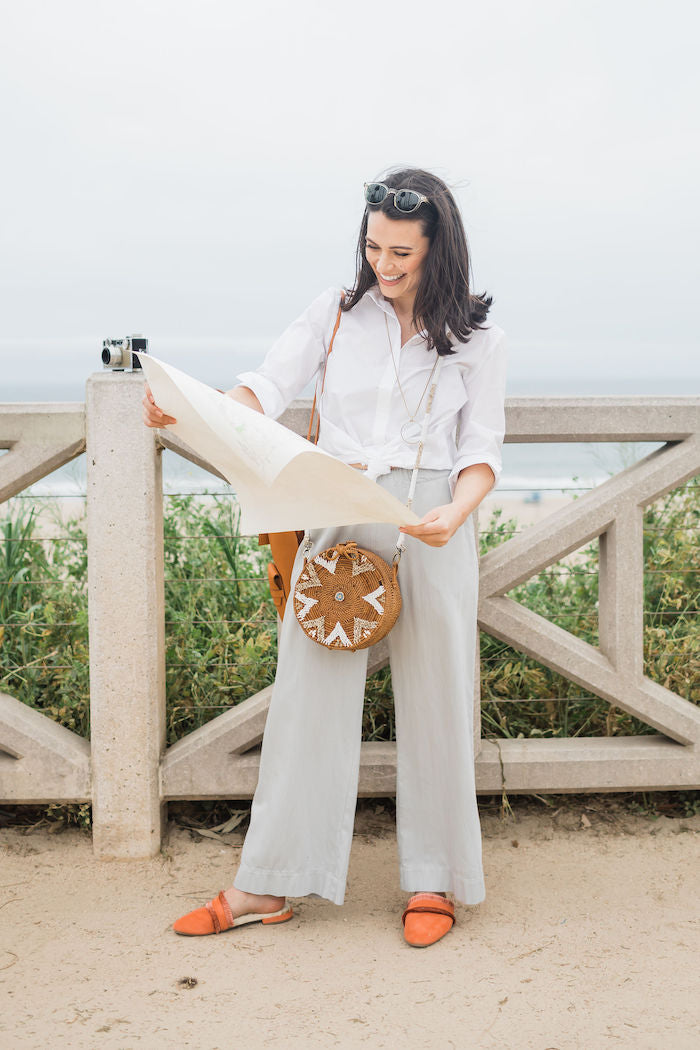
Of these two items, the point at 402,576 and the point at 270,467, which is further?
the point at 402,576

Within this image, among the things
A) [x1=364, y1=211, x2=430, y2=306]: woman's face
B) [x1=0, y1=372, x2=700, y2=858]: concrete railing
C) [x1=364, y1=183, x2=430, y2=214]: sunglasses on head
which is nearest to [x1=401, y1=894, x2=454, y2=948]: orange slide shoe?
[x1=0, y1=372, x2=700, y2=858]: concrete railing

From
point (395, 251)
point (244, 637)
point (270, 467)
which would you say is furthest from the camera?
point (244, 637)

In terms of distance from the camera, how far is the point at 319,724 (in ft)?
9.31

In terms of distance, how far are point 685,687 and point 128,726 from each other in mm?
1937

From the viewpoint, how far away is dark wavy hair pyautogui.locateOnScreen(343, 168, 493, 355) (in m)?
2.64

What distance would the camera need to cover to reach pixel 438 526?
251 cm

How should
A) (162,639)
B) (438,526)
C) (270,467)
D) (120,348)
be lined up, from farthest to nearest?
(162,639), (120,348), (438,526), (270,467)

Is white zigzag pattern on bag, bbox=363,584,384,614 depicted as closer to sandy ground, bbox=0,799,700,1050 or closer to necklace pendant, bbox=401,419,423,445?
necklace pendant, bbox=401,419,423,445

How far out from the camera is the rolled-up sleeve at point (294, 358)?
272 centimetres

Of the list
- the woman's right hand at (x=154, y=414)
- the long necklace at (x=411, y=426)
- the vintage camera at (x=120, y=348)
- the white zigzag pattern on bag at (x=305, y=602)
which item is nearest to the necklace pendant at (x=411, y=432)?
the long necklace at (x=411, y=426)

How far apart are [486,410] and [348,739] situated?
38.8 inches

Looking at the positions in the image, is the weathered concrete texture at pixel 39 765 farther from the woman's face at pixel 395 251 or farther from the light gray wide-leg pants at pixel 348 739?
the woman's face at pixel 395 251

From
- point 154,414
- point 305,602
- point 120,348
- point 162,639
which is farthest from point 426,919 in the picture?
point 120,348

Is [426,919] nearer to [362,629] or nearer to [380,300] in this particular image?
[362,629]
